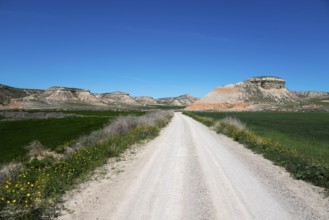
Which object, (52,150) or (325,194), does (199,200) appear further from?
(52,150)

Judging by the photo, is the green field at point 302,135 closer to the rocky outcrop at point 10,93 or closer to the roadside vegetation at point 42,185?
the roadside vegetation at point 42,185

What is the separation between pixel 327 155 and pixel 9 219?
45.1ft

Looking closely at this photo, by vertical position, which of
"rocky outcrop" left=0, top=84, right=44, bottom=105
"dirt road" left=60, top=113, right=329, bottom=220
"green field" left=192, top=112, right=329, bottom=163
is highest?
"rocky outcrop" left=0, top=84, right=44, bottom=105

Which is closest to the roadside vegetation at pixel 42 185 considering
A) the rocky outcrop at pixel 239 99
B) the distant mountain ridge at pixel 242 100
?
the distant mountain ridge at pixel 242 100

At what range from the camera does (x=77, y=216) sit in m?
6.50

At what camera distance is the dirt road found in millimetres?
6656

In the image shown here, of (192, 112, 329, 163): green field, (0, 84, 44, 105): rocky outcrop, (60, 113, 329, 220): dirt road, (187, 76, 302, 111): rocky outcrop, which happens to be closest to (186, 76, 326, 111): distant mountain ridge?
(187, 76, 302, 111): rocky outcrop

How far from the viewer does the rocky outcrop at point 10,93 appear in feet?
361

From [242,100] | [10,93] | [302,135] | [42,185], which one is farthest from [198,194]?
[242,100]

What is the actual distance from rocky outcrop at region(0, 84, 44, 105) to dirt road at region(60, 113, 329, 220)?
110m

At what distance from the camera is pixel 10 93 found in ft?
492

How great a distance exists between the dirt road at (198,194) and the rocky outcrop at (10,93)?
4321 inches

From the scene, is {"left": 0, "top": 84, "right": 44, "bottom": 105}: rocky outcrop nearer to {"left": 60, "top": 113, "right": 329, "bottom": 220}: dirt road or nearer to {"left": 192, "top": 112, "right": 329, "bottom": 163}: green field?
{"left": 192, "top": 112, "right": 329, "bottom": 163}: green field

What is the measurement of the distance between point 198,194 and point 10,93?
163645 mm
